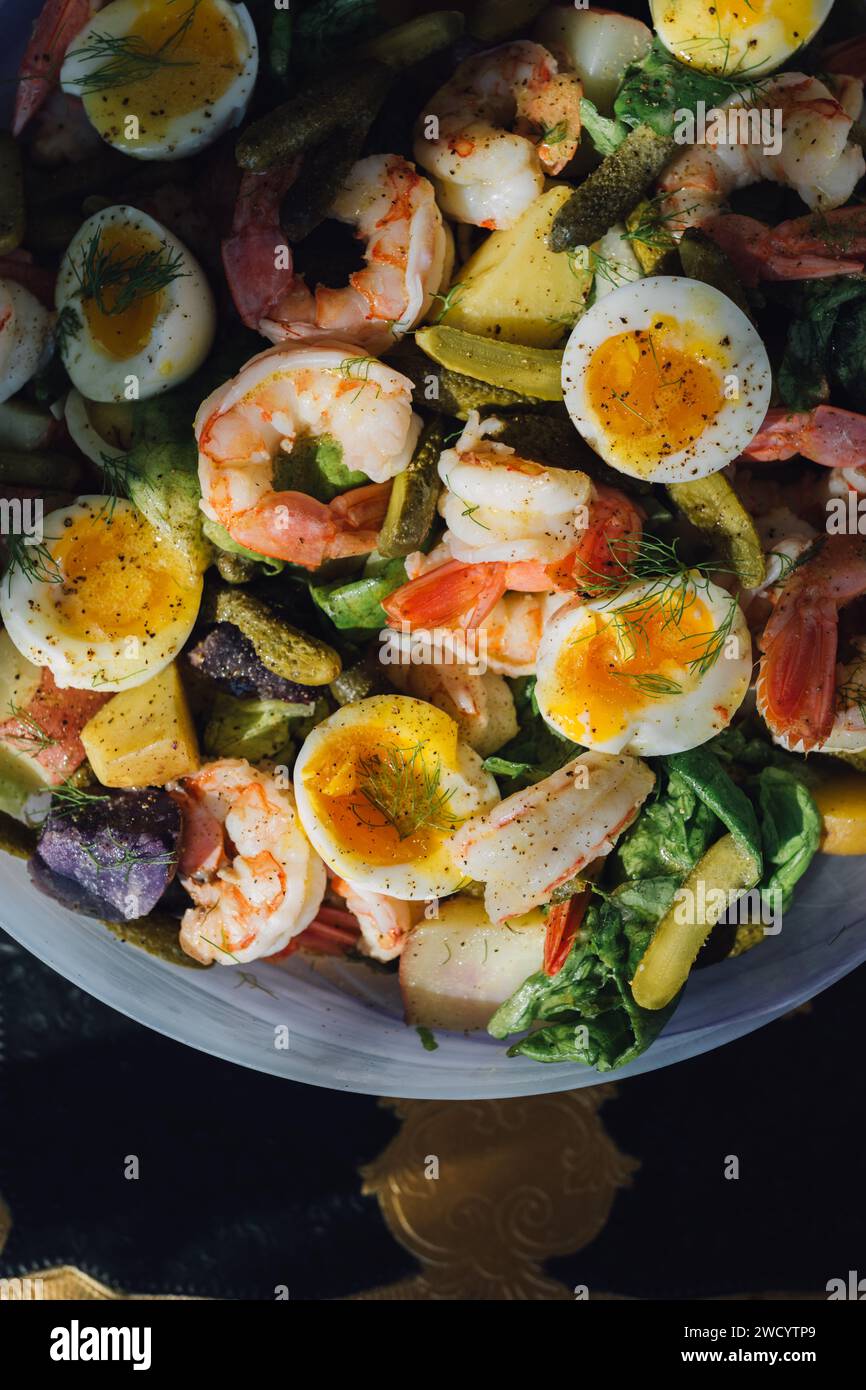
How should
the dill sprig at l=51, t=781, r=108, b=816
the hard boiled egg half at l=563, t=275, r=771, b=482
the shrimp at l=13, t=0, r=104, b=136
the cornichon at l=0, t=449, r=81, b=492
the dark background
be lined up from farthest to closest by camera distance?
the dark background → the dill sprig at l=51, t=781, r=108, b=816 → the cornichon at l=0, t=449, r=81, b=492 → the shrimp at l=13, t=0, r=104, b=136 → the hard boiled egg half at l=563, t=275, r=771, b=482

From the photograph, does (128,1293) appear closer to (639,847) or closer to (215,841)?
(215,841)

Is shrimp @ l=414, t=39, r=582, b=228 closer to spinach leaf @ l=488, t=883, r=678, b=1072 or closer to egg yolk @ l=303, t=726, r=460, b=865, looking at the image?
egg yolk @ l=303, t=726, r=460, b=865

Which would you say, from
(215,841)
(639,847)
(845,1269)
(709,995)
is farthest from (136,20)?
(845,1269)

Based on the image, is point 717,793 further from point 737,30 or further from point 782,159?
point 737,30

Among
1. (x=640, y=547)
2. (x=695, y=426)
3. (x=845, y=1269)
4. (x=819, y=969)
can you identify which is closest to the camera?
(x=695, y=426)

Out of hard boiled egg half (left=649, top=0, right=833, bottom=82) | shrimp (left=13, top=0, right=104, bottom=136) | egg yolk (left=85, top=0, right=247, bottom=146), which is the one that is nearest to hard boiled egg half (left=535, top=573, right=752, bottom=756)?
hard boiled egg half (left=649, top=0, right=833, bottom=82)

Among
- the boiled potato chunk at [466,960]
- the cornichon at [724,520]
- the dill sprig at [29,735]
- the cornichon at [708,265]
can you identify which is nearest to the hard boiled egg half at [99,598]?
the dill sprig at [29,735]
